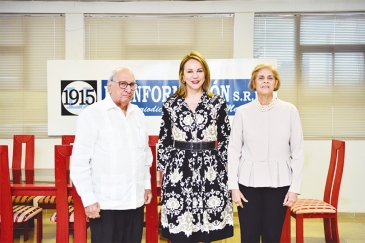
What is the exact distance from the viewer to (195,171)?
82.0 inches

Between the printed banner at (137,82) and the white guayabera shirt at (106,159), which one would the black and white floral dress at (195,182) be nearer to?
the white guayabera shirt at (106,159)

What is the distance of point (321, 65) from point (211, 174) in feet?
10.0

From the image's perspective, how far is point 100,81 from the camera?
14.5 ft

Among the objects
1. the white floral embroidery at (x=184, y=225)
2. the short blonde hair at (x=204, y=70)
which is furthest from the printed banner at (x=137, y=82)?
the white floral embroidery at (x=184, y=225)

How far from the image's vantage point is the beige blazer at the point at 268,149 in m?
2.05

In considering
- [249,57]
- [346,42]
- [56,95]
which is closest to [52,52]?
[56,95]

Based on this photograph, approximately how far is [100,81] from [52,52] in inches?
30.5

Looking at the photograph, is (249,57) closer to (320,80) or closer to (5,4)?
(320,80)

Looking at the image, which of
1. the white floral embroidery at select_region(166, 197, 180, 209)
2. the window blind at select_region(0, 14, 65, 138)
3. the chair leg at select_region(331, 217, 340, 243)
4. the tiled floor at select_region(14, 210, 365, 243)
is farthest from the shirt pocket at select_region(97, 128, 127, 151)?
the window blind at select_region(0, 14, 65, 138)

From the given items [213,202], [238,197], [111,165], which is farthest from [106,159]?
[238,197]

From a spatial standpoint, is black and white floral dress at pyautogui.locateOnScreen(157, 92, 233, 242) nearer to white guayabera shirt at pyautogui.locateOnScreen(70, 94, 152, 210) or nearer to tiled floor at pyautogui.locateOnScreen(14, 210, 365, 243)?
white guayabera shirt at pyautogui.locateOnScreen(70, 94, 152, 210)

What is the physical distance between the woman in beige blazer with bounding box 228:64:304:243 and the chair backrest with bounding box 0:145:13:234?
5.37 feet

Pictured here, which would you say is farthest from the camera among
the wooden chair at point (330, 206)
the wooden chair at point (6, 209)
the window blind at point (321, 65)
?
the window blind at point (321, 65)

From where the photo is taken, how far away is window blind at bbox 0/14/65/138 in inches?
181
